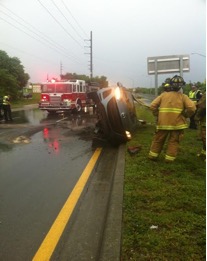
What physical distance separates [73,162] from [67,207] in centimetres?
309

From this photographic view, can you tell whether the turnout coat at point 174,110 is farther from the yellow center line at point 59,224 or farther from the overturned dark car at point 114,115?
the overturned dark car at point 114,115

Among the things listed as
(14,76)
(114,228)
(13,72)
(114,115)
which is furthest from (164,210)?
(13,72)

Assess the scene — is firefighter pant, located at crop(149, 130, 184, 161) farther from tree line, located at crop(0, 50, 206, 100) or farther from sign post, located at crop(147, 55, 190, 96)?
tree line, located at crop(0, 50, 206, 100)

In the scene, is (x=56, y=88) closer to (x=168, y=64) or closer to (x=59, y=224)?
(x=168, y=64)

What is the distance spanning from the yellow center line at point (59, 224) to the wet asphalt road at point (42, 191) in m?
0.06

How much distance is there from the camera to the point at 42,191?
18.3 feet

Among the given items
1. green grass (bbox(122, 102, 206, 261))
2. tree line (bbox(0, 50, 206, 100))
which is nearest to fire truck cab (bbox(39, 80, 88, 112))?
green grass (bbox(122, 102, 206, 261))

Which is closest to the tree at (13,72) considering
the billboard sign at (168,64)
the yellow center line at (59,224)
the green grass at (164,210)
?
the billboard sign at (168,64)

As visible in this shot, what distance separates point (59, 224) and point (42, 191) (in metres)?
1.45

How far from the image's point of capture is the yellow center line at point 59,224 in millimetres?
3469

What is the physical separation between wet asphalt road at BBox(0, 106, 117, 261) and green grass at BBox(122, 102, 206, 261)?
0.38 meters

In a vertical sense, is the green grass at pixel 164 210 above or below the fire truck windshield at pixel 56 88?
below

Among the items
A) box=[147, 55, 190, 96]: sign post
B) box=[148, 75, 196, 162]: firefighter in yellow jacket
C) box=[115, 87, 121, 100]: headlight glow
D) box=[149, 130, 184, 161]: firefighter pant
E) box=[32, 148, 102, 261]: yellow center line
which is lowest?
box=[32, 148, 102, 261]: yellow center line

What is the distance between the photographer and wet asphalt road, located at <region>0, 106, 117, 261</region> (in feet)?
12.4
